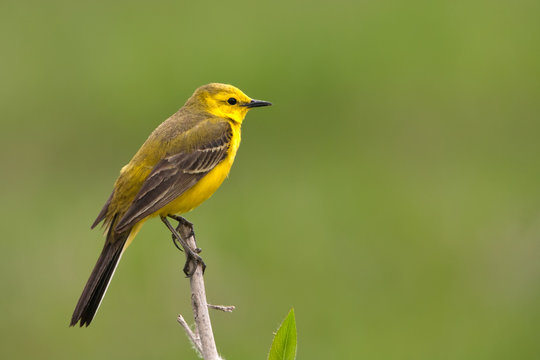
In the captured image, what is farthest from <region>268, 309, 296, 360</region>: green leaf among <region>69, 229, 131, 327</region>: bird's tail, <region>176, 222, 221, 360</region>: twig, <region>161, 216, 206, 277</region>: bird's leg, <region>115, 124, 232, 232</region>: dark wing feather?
<region>115, 124, 232, 232</region>: dark wing feather

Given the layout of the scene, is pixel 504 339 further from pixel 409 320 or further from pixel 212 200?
pixel 212 200

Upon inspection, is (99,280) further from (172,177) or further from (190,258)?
(172,177)

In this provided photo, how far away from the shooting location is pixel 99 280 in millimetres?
5688

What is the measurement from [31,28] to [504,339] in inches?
341

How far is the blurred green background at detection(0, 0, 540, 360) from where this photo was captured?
10266 mm

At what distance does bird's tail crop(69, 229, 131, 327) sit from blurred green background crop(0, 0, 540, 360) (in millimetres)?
3794

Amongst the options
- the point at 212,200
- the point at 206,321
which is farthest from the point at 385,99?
the point at 206,321

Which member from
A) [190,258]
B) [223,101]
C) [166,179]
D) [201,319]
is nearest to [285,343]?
[201,319]

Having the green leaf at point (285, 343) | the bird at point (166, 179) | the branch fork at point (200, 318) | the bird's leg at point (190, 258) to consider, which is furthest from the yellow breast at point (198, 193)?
the green leaf at point (285, 343)

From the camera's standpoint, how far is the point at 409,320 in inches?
405

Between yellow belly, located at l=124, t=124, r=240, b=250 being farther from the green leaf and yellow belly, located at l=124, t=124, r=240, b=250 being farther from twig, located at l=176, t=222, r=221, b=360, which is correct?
the green leaf

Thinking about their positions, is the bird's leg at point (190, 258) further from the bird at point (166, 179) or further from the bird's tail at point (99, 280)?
the bird's tail at point (99, 280)

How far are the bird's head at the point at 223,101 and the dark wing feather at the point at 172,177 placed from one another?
1.60 ft

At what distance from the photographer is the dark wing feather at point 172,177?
6.12 metres
